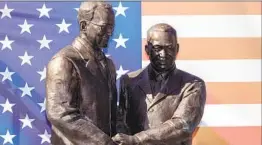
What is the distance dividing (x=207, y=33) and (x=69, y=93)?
1.70m

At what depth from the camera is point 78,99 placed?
2275 millimetres

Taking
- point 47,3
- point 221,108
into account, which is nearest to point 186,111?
point 221,108

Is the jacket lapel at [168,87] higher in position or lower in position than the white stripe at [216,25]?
lower

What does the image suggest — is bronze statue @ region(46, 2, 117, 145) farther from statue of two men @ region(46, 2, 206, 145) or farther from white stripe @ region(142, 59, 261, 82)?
white stripe @ region(142, 59, 261, 82)

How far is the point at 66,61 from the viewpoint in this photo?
7.39ft

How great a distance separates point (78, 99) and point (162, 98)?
1.01 feet

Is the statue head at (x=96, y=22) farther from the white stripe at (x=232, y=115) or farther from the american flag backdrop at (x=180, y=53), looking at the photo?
the white stripe at (x=232, y=115)

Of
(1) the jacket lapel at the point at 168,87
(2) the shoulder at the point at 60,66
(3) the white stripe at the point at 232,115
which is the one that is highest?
(2) the shoulder at the point at 60,66

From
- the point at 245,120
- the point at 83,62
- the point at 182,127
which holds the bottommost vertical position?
the point at 245,120

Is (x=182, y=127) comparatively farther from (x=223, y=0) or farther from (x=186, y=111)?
(x=223, y=0)

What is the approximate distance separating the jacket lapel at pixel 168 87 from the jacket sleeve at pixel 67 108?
0.27 meters

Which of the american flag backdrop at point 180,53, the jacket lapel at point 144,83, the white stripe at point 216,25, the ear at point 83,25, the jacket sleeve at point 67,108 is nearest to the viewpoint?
the jacket sleeve at point 67,108

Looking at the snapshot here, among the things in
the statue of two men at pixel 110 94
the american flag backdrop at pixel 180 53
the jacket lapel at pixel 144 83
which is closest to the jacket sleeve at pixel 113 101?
the statue of two men at pixel 110 94

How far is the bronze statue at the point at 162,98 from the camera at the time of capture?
2.30 metres
